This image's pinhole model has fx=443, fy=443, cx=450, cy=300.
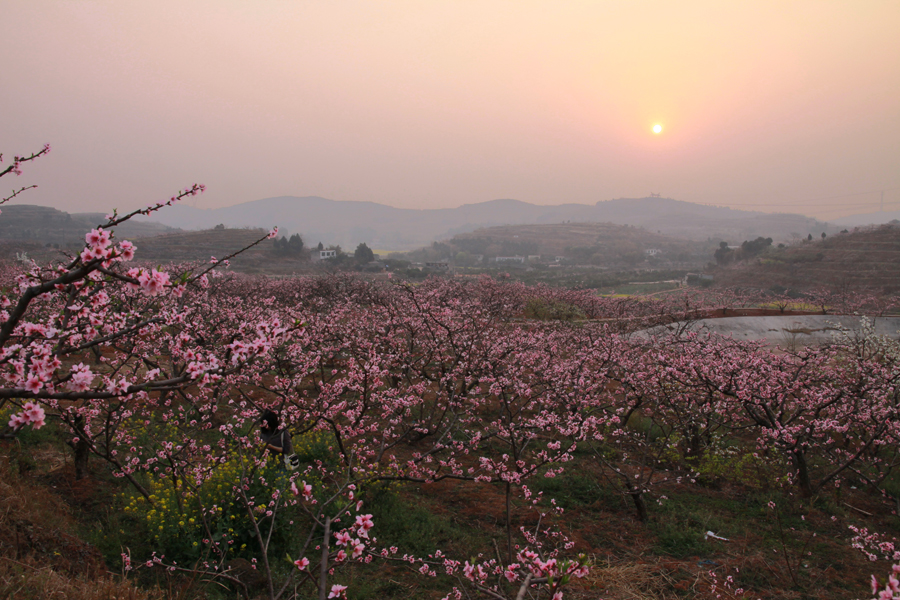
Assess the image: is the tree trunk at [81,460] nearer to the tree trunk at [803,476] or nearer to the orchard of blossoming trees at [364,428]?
the orchard of blossoming trees at [364,428]

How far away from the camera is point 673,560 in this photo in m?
6.27

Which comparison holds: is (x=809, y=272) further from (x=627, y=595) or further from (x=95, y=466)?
(x=95, y=466)

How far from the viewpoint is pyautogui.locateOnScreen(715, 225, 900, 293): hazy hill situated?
45.4m

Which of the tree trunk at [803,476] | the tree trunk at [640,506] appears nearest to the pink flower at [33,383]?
the tree trunk at [640,506]

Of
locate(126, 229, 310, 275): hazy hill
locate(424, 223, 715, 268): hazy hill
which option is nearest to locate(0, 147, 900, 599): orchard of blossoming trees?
locate(126, 229, 310, 275): hazy hill

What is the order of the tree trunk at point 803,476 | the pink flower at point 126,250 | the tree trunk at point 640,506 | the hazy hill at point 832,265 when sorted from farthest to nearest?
the hazy hill at point 832,265 → the tree trunk at point 803,476 → the tree trunk at point 640,506 → the pink flower at point 126,250

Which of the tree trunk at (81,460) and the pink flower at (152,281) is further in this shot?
the tree trunk at (81,460)

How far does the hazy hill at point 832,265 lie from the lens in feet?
149

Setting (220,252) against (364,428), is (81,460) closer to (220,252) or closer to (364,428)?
(364,428)

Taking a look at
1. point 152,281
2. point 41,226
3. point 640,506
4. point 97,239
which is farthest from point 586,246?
point 41,226

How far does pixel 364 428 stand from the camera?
8.03 m

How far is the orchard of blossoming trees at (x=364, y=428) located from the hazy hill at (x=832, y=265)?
4305cm

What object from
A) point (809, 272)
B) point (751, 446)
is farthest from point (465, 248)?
point (751, 446)

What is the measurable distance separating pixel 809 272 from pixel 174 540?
6355 cm
